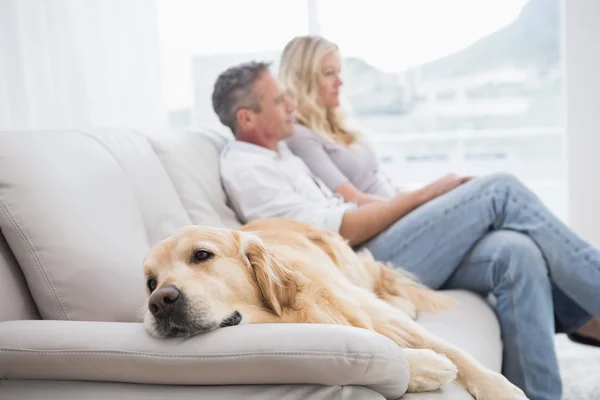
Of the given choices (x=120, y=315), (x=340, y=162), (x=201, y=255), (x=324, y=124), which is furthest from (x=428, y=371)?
(x=324, y=124)

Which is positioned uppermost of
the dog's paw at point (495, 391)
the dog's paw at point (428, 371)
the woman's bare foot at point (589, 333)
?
the dog's paw at point (428, 371)

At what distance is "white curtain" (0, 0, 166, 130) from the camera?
2.71 meters

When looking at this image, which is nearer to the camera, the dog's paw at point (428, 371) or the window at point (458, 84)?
the dog's paw at point (428, 371)

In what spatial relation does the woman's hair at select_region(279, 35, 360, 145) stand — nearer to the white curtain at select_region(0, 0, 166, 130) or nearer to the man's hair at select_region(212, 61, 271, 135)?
the man's hair at select_region(212, 61, 271, 135)

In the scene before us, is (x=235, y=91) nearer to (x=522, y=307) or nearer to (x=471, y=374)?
(x=522, y=307)

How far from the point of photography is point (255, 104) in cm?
245

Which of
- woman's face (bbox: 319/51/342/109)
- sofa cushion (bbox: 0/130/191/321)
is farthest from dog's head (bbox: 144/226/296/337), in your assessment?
woman's face (bbox: 319/51/342/109)

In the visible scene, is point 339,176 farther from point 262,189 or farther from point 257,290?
point 257,290

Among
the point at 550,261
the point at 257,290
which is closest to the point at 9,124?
the point at 257,290

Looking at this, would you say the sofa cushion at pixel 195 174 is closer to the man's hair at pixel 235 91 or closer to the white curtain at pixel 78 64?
the man's hair at pixel 235 91

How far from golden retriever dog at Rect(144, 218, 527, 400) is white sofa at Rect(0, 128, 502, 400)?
5 cm

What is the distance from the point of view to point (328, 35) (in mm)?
4422

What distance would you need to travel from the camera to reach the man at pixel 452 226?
6.77 feet

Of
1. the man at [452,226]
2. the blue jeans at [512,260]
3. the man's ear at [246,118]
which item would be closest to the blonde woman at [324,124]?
the man at [452,226]
